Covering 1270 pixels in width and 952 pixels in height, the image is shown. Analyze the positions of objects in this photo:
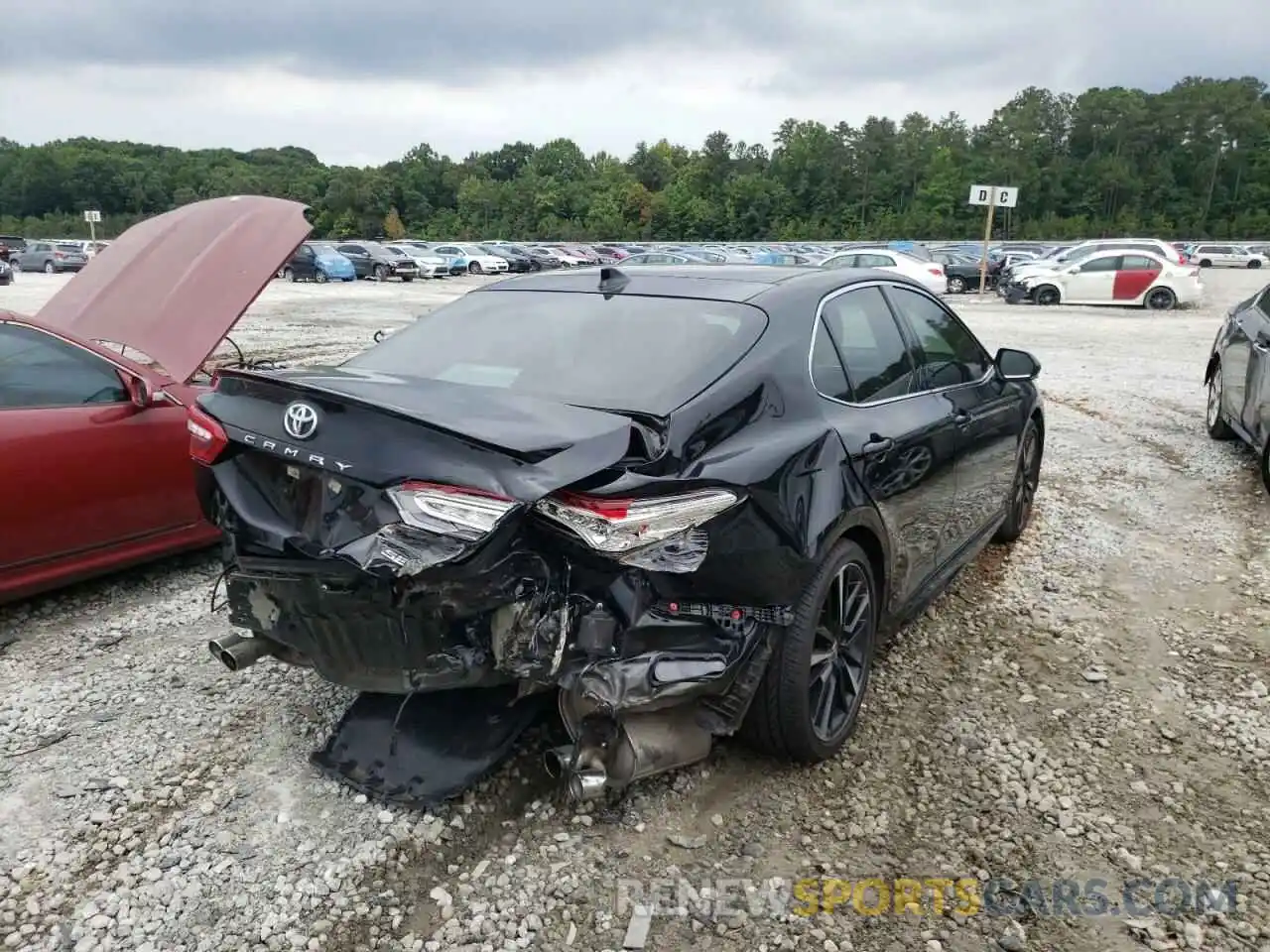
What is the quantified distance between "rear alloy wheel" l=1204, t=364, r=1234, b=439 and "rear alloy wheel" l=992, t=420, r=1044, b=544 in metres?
3.44

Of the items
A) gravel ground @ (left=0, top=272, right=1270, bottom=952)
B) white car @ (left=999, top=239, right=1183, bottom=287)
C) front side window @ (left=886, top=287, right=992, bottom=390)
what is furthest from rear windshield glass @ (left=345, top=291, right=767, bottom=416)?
white car @ (left=999, top=239, right=1183, bottom=287)

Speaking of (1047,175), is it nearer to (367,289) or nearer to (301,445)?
(367,289)

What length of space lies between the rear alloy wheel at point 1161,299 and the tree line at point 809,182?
5977cm

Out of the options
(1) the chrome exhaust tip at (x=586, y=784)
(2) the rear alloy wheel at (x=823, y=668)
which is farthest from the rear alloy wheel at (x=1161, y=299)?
(1) the chrome exhaust tip at (x=586, y=784)

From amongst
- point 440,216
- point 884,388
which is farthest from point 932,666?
point 440,216

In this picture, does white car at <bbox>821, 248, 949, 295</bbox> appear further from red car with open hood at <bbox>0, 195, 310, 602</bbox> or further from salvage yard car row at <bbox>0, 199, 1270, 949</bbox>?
salvage yard car row at <bbox>0, 199, 1270, 949</bbox>

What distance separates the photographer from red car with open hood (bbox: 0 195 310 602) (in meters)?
4.13

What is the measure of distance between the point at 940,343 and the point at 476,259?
146 feet

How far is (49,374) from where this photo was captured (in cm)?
434

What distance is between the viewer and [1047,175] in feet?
293

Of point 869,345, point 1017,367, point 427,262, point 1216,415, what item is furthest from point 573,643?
point 427,262

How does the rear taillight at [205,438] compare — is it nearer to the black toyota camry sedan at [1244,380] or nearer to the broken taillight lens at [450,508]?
the broken taillight lens at [450,508]

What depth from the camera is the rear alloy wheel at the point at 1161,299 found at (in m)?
23.9

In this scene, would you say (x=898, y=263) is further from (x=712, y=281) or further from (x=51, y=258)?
(x=51, y=258)
